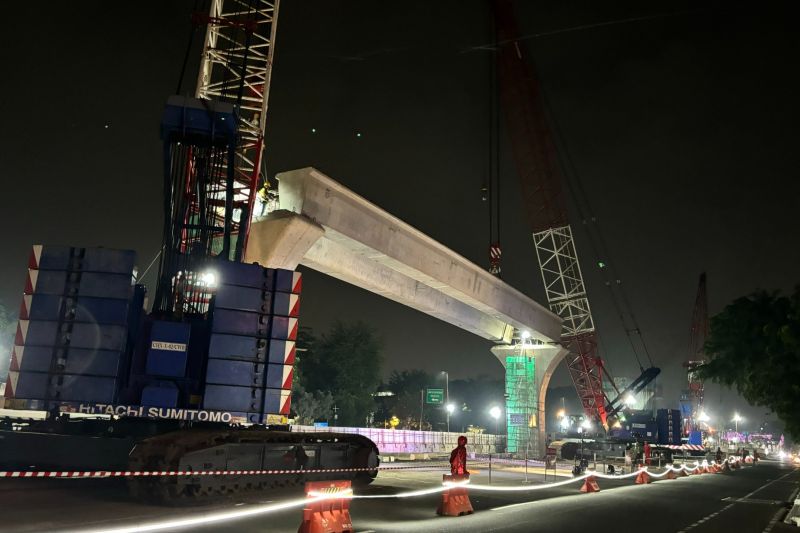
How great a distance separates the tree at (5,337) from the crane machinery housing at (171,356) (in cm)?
4522

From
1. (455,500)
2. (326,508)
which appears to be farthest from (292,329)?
(455,500)

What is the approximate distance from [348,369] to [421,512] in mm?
54067

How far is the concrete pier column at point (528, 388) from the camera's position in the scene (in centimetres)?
4041

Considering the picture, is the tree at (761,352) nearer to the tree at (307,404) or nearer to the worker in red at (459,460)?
the worker in red at (459,460)

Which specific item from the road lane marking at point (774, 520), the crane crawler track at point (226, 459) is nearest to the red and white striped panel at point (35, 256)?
the crane crawler track at point (226, 459)

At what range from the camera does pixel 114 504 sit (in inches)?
430

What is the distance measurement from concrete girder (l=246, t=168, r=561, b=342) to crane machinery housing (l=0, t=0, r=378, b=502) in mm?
4651

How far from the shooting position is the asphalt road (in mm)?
9789

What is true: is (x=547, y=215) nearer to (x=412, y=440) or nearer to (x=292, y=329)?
(x=412, y=440)

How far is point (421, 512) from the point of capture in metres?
12.7

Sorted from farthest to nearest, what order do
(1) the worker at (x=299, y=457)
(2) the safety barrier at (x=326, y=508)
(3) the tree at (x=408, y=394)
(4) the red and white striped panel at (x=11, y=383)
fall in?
(3) the tree at (x=408, y=394) < (1) the worker at (x=299, y=457) < (4) the red and white striped panel at (x=11, y=383) < (2) the safety barrier at (x=326, y=508)

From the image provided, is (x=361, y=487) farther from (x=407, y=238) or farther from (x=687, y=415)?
(x=687, y=415)

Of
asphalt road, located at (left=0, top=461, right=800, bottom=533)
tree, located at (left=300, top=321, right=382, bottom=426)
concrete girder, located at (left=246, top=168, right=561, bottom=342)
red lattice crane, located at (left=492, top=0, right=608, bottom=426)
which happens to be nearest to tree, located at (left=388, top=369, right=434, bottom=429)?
tree, located at (left=300, top=321, right=382, bottom=426)

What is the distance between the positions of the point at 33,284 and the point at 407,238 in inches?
556
